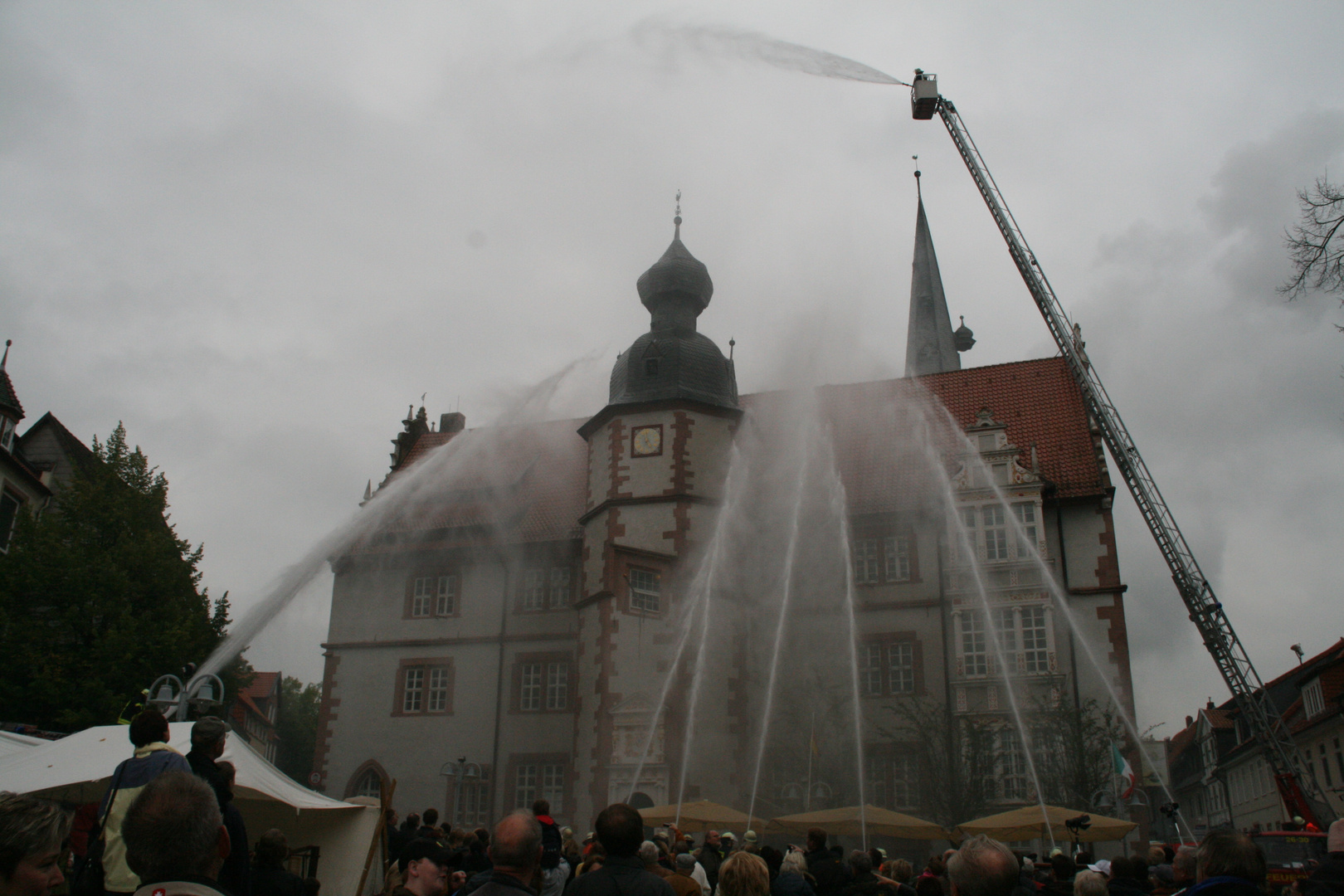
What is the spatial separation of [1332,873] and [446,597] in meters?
36.3

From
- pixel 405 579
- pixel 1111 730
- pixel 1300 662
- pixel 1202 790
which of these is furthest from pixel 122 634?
pixel 1202 790

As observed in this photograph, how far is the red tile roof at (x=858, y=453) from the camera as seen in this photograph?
35719 mm

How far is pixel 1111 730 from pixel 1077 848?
607cm

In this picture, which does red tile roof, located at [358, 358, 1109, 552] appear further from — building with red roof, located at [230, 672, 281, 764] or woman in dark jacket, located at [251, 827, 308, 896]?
building with red roof, located at [230, 672, 281, 764]

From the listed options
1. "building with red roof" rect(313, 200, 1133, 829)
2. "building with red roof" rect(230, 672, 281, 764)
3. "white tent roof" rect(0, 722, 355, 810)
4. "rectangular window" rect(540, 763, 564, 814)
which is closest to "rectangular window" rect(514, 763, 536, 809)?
"building with red roof" rect(313, 200, 1133, 829)

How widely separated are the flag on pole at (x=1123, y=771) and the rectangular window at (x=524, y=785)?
1833 cm

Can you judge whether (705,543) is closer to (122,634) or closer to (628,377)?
(628,377)

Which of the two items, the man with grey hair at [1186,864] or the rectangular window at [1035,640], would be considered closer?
the man with grey hair at [1186,864]

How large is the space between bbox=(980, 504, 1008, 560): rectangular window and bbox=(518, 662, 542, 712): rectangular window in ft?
51.7

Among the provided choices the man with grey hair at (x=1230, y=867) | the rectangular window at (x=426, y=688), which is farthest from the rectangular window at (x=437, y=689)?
the man with grey hair at (x=1230, y=867)

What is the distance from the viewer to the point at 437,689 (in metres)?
38.5

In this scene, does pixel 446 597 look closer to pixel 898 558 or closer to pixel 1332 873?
pixel 898 558

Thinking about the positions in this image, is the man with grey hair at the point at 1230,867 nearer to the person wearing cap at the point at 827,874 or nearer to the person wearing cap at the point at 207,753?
the person wearing cap at the point at 827,874

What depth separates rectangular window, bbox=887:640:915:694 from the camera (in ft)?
108
